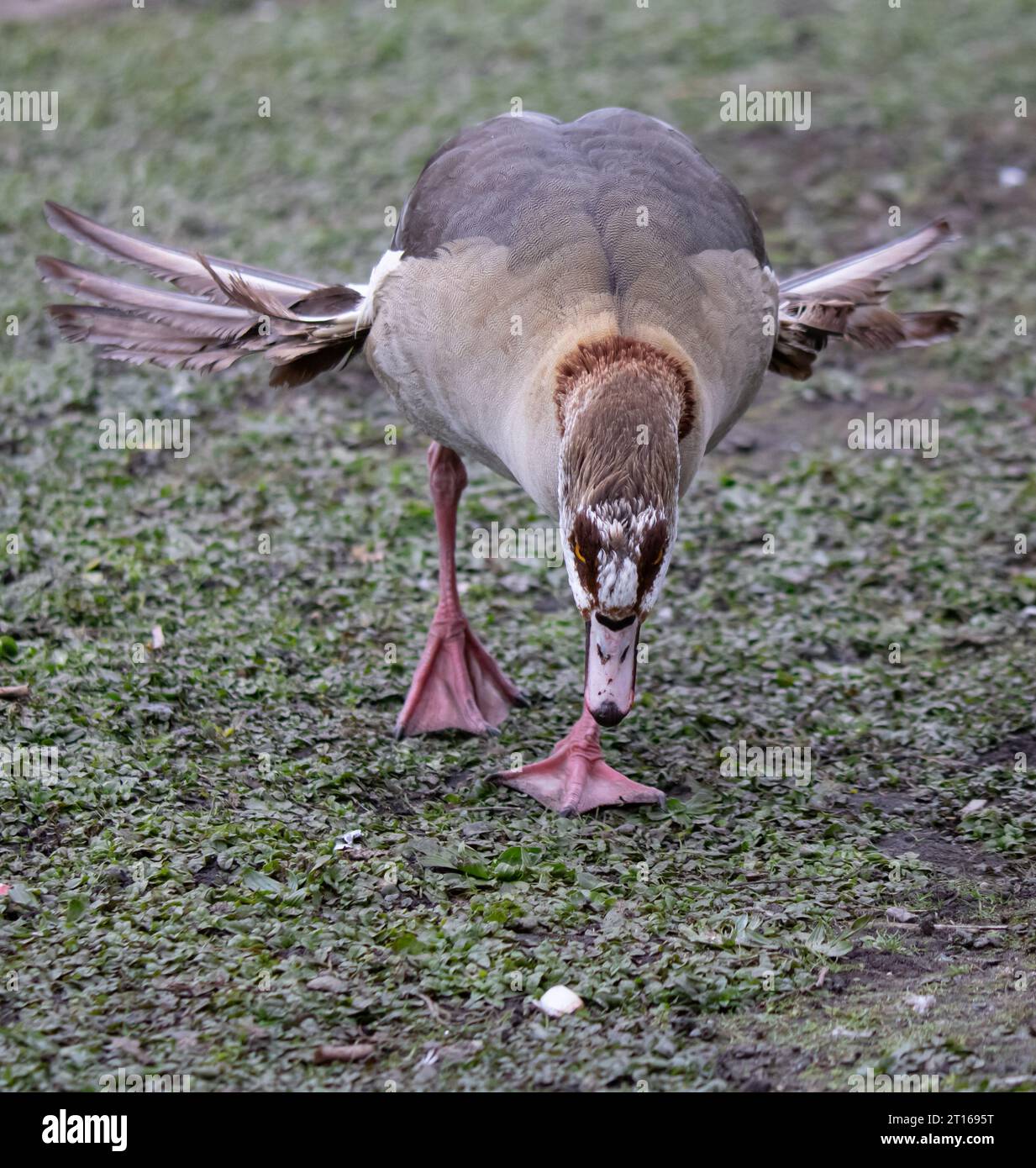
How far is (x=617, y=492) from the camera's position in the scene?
162 inches

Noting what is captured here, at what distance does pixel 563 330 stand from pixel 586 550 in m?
0.82

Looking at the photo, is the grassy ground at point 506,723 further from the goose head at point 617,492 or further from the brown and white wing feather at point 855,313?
the brown and white wing feather at point 855,313

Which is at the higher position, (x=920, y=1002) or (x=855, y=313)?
(x=855, y=313)

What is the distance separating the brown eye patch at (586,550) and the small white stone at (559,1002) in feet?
3.66

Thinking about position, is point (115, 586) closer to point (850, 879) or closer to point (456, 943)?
point (456, 943)

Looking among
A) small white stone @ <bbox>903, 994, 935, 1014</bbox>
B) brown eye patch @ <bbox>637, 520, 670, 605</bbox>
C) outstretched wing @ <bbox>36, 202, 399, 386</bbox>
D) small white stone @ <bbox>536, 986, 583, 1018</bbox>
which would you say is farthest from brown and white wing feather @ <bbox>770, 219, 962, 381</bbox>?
small white stone @ <bbox>536, 986, 583, 1018</bbox>

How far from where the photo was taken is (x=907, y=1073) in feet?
11.9

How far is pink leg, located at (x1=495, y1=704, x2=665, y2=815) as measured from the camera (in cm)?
497

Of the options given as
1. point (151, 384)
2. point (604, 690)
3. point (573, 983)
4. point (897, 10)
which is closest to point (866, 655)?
point (604, 690)

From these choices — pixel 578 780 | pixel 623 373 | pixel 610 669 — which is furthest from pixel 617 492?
pixel 578 780

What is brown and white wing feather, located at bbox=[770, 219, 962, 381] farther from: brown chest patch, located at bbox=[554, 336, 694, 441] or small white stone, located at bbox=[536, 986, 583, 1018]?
small white stone, located at bbox=[536, 986, 583, 1018]

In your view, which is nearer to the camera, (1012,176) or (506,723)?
(506,723)

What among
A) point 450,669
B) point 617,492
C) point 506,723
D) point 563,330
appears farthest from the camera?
point 506,723

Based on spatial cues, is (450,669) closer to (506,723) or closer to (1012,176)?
(506,723)
